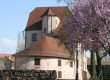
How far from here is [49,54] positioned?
3501 inches

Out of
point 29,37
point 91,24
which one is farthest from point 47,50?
point 91,24

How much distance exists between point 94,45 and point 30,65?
180ft

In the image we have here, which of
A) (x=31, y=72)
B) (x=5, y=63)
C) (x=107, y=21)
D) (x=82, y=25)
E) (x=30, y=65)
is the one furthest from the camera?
(x=5, y=63)

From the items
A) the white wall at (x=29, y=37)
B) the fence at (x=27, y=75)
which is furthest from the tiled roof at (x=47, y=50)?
the fence at (x=27, y=75)

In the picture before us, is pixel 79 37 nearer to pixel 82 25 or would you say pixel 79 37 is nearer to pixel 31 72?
pixel 82 25

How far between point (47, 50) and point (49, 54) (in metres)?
1.96

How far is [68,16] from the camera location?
39.4 metres

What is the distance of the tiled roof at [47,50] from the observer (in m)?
89.0

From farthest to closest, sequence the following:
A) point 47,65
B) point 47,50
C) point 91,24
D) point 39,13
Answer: point 39,13
point 47,50
point 47,65
point 91,24

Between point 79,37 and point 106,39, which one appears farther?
point 79,37

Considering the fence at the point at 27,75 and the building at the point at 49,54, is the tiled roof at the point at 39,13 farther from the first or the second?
the fence at the point at 27,75

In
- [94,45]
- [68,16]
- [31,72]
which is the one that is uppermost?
[68,16]

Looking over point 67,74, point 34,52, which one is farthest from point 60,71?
point 34,52

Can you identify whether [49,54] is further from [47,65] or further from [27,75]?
[27,75]
